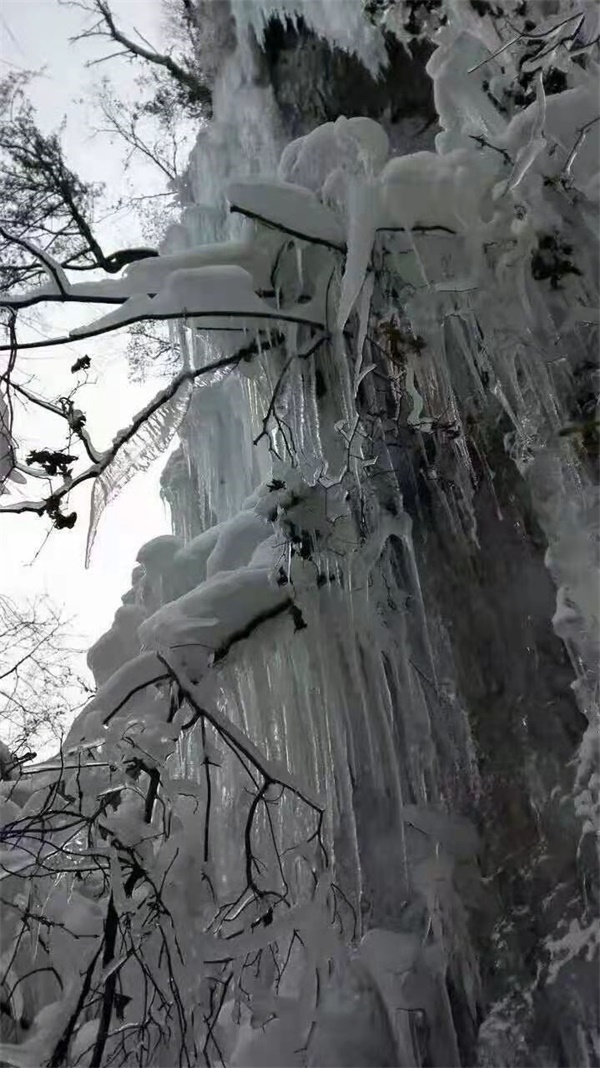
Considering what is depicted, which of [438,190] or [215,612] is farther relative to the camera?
[215,612]

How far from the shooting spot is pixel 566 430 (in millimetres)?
2102

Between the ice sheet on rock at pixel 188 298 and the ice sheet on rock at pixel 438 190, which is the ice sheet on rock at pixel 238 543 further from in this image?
the ice sheet on rock at pixel 438 190

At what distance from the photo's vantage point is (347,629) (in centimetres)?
272

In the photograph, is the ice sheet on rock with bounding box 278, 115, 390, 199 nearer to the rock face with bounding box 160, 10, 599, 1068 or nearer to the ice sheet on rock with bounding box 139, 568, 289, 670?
the rock face with bounding box 160, 10, 599, 1068

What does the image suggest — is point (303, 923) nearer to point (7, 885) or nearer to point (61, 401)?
point (7, 885)

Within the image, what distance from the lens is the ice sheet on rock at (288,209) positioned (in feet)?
8.11

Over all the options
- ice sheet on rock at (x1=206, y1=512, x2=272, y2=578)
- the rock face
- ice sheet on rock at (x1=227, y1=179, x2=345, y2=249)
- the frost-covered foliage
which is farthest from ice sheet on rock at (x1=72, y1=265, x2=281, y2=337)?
ice sheet on rock at (x1=206, y1=512, x2=272, y2=578)

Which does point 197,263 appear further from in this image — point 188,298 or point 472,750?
point 472,750

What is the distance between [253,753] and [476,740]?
80 centimetres

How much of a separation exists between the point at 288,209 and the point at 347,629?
1.44 m

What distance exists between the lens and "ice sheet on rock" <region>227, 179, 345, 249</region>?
8.11ft

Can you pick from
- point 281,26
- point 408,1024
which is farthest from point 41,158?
point 408,1024

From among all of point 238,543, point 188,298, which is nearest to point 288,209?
point 188,298

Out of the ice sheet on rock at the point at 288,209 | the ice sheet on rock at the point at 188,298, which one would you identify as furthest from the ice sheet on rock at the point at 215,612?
the ice sheet on rock at the point at 288,209
